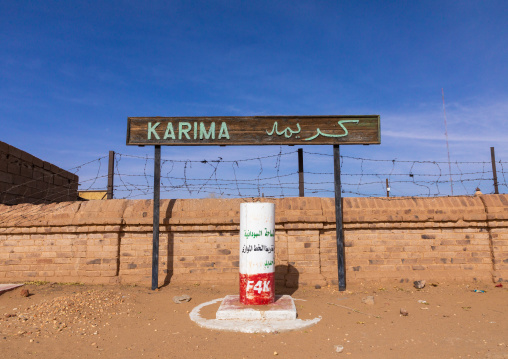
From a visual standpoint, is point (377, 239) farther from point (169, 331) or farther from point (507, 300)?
point (169, 331)

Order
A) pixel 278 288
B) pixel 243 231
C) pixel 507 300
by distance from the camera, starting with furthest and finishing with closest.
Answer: pixel 278 288, pixel 507 300, pixel 243 231

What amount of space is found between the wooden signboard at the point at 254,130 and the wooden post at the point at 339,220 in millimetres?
420

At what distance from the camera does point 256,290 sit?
5.77 metres

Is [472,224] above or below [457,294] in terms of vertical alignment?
above

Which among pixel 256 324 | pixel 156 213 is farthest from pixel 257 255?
pixel 156 213

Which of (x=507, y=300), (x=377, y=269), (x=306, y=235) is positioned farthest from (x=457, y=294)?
(x=306, y=235)

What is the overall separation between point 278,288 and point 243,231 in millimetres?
1990

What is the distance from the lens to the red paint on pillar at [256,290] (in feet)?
18.9

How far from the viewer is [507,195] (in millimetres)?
7844

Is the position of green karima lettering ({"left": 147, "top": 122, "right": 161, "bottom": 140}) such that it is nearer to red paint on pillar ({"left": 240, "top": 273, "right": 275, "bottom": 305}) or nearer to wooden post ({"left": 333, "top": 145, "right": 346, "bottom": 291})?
red paint on pillar ({"left": 240, "top": 273, "right": 275, "bottom": 305})

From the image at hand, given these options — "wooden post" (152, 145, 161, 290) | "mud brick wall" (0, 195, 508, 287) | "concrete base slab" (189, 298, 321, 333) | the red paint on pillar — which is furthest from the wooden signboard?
"concrete base slab" (189, 298, 321, 333)

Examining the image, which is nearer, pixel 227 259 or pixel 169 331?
pixel 169 331

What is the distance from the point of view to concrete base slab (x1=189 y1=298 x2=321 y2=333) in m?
4.98

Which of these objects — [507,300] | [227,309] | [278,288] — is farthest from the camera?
[278,288]
